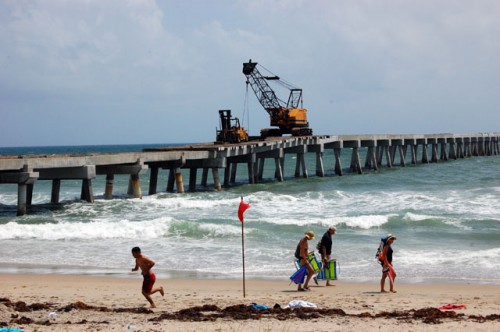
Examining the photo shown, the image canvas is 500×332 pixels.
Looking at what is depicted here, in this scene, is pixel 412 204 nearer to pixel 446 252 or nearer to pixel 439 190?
pixel 439 190

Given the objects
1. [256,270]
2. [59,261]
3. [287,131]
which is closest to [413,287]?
[256,270]

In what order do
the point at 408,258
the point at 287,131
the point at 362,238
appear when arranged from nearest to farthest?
the point at 408,258 < the point at 362,238 < the point at 287,131

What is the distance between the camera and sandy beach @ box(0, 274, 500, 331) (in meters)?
11.2

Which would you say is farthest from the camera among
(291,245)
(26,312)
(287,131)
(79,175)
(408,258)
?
(287,131)

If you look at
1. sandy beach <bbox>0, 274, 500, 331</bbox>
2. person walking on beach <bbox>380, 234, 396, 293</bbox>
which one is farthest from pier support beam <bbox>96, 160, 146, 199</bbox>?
person walking on beach <bbox>380, 234, 396, 293</bbox>

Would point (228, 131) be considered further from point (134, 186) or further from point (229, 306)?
point (229, 306)

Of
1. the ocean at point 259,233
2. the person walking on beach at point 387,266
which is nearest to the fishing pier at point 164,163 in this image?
the ocean at point 259,233

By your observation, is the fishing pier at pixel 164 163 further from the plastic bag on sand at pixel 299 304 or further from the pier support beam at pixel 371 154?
the plastic bag on sand at pixel 299 304

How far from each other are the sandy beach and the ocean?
1393mm

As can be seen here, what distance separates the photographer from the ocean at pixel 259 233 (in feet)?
60.4

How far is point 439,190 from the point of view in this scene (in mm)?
42656

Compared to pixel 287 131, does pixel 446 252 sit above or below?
below

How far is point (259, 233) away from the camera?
24531 mm

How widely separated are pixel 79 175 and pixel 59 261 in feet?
36.8
